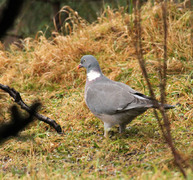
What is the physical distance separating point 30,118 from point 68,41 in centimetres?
320

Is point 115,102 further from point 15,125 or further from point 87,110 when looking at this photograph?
point 15,125

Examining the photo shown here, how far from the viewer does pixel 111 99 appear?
10.2 feet

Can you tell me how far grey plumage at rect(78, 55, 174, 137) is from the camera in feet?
9.77

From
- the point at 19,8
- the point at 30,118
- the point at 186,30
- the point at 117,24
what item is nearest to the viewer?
the point at 19,8

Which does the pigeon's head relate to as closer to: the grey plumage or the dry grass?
the grey plumage

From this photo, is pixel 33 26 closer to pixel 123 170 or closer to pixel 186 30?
pixel 186 30

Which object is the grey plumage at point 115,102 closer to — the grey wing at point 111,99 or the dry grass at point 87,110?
the grey wing at point 111,99

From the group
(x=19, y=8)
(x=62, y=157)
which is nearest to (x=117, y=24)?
(x=62, y=157)

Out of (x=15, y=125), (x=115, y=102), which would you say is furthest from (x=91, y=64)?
(x=15, y=125)

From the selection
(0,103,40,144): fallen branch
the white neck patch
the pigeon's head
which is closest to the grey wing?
the white neck patch

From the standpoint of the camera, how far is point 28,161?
2.88 metres

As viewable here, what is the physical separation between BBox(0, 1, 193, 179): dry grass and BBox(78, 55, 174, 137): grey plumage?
9.1 inches

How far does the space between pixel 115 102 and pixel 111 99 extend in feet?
0.20

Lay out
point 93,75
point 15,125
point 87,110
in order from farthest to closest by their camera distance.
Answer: point 87,110
point 93,75
point 15,125
